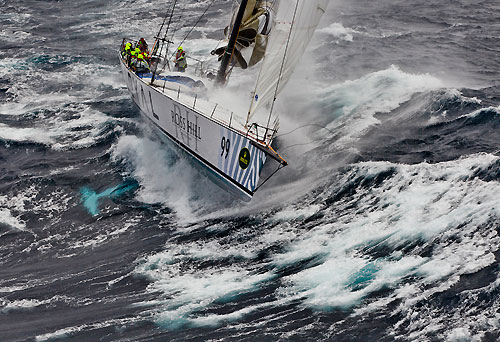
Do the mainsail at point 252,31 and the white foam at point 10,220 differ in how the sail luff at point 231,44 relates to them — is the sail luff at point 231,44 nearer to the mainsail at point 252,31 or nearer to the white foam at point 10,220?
the mainsail at point 252,31

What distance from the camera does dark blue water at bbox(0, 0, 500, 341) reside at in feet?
35.3

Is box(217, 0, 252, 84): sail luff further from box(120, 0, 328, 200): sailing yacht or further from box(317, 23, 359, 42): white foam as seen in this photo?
box(317, 23, 359, 42): white foam

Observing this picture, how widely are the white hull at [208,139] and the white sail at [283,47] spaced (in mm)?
812

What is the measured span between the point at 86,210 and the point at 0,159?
4.80 meters

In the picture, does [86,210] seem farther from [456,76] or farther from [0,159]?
[456,76]

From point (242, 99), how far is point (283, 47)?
331 centimetres

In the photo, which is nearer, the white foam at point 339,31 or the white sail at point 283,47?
the white sail at point 283,47

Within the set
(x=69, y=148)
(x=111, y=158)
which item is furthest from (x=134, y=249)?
(x=69, y=148)

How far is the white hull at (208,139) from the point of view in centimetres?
1419

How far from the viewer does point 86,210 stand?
1582 centimetres

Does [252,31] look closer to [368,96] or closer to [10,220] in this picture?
[368,96]

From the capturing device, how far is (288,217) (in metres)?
14.0

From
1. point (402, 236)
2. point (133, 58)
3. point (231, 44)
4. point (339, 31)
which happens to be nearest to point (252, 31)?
point (231, 44)

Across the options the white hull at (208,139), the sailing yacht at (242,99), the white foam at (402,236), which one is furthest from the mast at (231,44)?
the white foam at (402,236)
